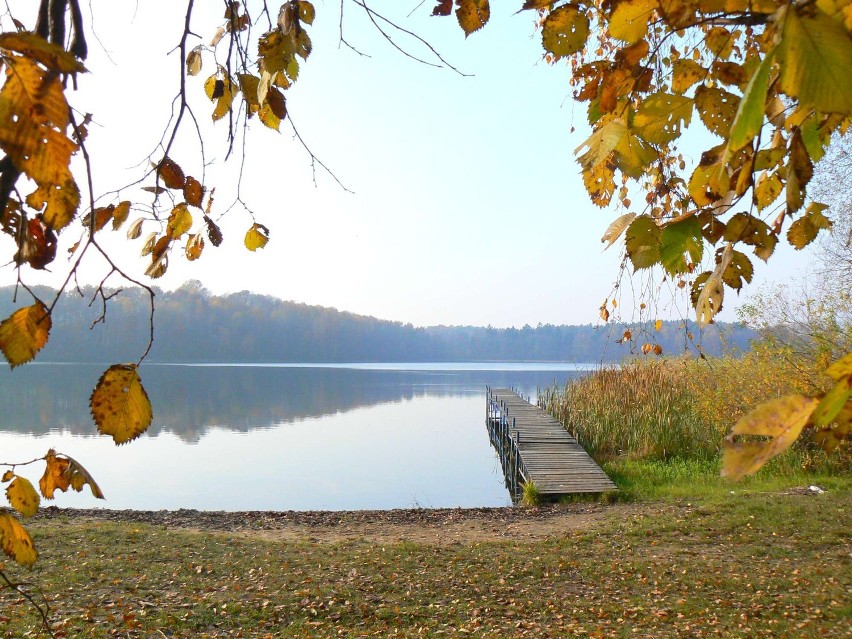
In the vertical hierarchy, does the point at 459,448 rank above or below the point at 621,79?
below

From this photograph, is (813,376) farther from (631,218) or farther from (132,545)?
(631,218)

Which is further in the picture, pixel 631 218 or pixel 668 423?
pixel 668 423

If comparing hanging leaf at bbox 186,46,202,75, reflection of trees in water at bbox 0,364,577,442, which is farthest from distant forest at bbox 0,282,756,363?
hanging leaf at bbox 186,46,202,75

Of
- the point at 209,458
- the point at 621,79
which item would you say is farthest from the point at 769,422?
the point at 209,458

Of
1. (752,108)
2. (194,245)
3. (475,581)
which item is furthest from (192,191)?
(475,581)

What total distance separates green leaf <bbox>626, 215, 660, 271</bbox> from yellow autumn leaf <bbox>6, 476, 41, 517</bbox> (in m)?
0.85

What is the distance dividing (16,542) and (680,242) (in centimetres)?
90

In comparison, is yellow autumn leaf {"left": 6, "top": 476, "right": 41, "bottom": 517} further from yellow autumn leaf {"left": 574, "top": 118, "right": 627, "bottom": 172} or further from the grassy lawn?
the grassy lawn

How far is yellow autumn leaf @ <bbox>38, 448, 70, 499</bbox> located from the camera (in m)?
0.86

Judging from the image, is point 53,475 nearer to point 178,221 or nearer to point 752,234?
point 178,221

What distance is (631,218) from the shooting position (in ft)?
2.63

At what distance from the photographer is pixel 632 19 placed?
699mm

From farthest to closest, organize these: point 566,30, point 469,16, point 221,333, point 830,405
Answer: point 221,333 < point 469,16 < point 566,30 < point 830,405

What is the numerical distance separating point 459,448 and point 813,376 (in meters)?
11.1
